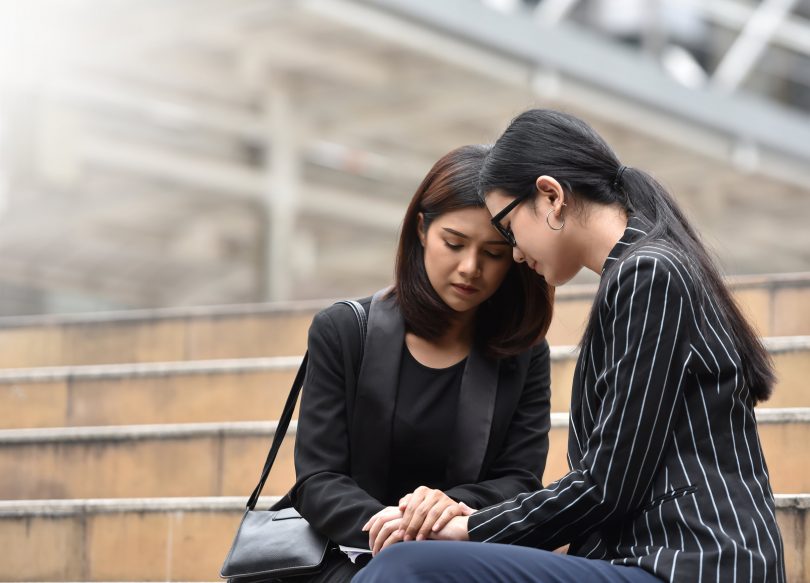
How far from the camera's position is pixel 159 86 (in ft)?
48.5

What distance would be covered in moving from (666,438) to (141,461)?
3.33 metres

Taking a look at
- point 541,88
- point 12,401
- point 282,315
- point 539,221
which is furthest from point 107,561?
point 541,88

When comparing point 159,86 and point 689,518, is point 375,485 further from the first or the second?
point 159,86

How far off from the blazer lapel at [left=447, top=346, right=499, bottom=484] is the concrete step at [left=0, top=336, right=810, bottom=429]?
235 cm

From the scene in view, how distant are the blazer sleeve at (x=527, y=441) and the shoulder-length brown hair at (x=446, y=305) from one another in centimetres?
13

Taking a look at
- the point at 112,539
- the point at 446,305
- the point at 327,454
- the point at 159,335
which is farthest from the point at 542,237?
the point at 159,335

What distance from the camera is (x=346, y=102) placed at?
582 inches

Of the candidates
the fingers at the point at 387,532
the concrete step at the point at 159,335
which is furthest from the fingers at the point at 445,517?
the concrete step at the point at 159,335

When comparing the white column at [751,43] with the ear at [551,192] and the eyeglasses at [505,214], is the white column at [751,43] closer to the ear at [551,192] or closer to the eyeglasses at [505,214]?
the eyeglasses at [505,214]

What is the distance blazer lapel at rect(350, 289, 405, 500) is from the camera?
3.20 metres

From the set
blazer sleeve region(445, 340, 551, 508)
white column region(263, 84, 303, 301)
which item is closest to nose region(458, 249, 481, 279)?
blazer sleeve region(445, 340, 551, 508)

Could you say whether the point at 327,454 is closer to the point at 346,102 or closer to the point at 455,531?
the point at 455,531

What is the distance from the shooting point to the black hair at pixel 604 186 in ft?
8.31

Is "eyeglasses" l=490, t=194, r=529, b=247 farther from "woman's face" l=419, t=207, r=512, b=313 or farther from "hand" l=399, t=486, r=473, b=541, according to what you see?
"hand" l=399, t=486, r=473, b=541
